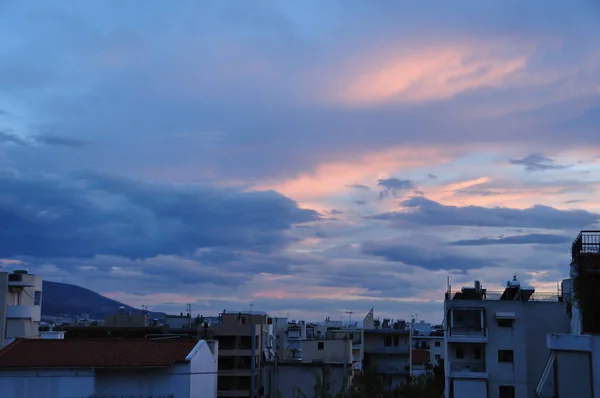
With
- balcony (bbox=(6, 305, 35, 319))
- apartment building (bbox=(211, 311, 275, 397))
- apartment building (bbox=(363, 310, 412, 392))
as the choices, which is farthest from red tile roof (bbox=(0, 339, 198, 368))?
apartment building (bbox=(363, 310, 412, 392))

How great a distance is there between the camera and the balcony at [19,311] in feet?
209

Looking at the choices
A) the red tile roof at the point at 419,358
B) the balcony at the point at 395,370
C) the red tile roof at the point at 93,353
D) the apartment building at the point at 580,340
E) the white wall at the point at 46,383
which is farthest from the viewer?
the red tile roof at the point at 419,358

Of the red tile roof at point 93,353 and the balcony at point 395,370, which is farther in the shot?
the balcony at point 395,370

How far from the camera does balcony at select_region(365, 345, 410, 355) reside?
270 ft

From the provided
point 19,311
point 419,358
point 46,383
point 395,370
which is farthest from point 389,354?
point 46,383

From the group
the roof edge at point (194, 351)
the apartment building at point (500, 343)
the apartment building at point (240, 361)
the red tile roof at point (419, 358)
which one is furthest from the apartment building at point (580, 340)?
the red tile roof at point (419, 358)

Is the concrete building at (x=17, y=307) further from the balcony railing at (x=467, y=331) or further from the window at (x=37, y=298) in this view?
the balcony railing at (x=467, y=331)

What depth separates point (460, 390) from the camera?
4888 centimetres

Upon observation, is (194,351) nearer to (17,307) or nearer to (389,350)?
(17,307)

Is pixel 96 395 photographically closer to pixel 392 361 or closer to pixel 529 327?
pixel 529 327

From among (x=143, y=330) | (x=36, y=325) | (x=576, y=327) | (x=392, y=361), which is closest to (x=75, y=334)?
(x=143, y=330)

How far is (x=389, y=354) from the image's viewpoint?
83188 millimetres

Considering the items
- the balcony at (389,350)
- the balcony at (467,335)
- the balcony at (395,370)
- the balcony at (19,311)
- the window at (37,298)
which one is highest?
the window at (37,298)

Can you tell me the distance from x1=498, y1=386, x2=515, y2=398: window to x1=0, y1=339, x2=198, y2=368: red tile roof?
2071 centimetres
